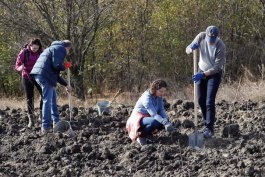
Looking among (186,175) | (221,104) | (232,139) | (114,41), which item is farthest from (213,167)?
(114,41)

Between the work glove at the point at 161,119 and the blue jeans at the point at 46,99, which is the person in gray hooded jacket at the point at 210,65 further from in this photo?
the blue jeans at the point at 46,99

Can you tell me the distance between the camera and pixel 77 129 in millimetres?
8281

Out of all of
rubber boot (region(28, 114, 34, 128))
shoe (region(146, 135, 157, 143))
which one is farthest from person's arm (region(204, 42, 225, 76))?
rubber boot (region(28, 114, 34, 128))

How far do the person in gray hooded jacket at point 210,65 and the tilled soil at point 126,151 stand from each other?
330 mm

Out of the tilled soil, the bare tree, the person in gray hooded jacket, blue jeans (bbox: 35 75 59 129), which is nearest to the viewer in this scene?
the tilled soil

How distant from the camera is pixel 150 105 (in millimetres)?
6766

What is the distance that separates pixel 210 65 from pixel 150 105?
1096 millimetres

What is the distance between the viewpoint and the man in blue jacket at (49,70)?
25.2ft

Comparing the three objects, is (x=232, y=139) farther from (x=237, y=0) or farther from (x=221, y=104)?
(x=237, y=0)

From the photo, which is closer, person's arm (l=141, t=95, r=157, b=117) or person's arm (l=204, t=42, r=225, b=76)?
person's arm (l=141, t=95, r=157, b=117)

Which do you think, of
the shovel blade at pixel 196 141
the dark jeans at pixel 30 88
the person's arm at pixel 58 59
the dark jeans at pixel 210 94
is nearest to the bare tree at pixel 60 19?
the dark jeans at pixel 30 88

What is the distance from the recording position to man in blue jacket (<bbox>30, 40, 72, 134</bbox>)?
768cm

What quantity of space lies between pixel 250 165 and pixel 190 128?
234 centimetres

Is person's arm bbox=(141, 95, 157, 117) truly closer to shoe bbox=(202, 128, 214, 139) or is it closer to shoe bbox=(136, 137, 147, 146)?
shoe bbox=(136, 137, 147, 146)
